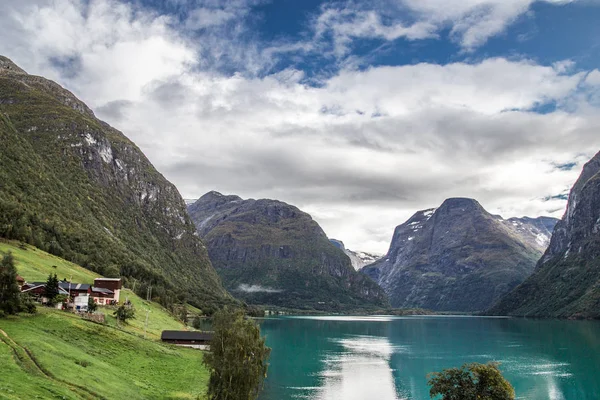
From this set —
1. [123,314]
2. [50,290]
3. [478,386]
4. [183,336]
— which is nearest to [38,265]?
[123,314]

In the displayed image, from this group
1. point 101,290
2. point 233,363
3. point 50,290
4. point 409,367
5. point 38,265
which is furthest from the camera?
point 38,265

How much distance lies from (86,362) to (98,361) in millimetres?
6662

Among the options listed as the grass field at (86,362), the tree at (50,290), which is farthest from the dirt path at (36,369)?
the tree at (50,290)

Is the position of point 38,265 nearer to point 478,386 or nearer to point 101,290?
point 101,290

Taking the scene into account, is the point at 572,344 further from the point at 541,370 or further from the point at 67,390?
the point at 67,390

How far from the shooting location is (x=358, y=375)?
119m

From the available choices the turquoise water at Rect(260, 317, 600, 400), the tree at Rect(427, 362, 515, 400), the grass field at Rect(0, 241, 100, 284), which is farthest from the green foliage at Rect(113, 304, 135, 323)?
the tree at Rect(427, 362, 515, 400)

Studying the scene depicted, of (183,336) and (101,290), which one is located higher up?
(101,290)

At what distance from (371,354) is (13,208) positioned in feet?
469

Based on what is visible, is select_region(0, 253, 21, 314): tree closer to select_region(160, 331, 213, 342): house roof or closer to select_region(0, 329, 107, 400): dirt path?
select_region(0, 329, 107, 400): dirt path

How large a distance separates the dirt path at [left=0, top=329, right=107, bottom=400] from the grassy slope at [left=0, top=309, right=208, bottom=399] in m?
0.53

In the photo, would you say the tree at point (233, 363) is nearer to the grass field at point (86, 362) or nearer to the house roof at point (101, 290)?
the grass field at point (86, 362)

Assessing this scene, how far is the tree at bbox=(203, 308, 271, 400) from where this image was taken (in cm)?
5784

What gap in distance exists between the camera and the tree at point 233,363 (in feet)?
190
